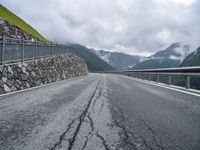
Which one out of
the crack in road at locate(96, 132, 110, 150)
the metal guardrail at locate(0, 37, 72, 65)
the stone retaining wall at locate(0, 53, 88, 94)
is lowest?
the crack in road at locate(96, 132, 110, 150)

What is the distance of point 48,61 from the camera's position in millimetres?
21594

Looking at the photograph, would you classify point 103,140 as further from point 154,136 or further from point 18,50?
point 18,50

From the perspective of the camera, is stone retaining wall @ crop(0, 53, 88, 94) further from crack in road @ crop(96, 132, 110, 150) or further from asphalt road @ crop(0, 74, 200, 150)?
crack in road @ crop(96, 132, 110, 150)

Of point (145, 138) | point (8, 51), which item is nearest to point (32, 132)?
point (145, 138)

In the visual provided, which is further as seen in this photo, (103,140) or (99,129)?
(99,129)

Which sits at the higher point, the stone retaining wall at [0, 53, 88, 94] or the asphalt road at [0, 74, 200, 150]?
the stone retaining wall at [0, 53, 88, 94]

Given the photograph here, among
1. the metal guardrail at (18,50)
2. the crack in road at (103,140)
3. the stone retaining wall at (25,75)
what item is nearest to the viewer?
the crack in road at (103,140)

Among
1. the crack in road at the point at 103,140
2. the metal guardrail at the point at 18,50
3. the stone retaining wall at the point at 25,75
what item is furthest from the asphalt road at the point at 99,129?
the metal guardrail at the point at 18,50

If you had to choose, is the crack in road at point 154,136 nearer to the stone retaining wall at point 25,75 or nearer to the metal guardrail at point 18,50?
the stone retaining wall at point 25,75

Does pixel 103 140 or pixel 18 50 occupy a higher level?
pixel 18 50

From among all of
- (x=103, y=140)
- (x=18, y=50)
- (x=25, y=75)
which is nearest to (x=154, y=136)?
(x=103, y=140)

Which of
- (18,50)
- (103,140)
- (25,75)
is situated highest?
(18,50)

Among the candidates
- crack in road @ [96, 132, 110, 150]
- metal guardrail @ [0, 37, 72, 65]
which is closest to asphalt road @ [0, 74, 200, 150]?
crack in road @ [96, 132, 110, 150]

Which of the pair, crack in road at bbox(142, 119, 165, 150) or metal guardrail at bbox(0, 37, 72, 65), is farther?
metal guardrail at bbox(0, 37, 72, 65)
